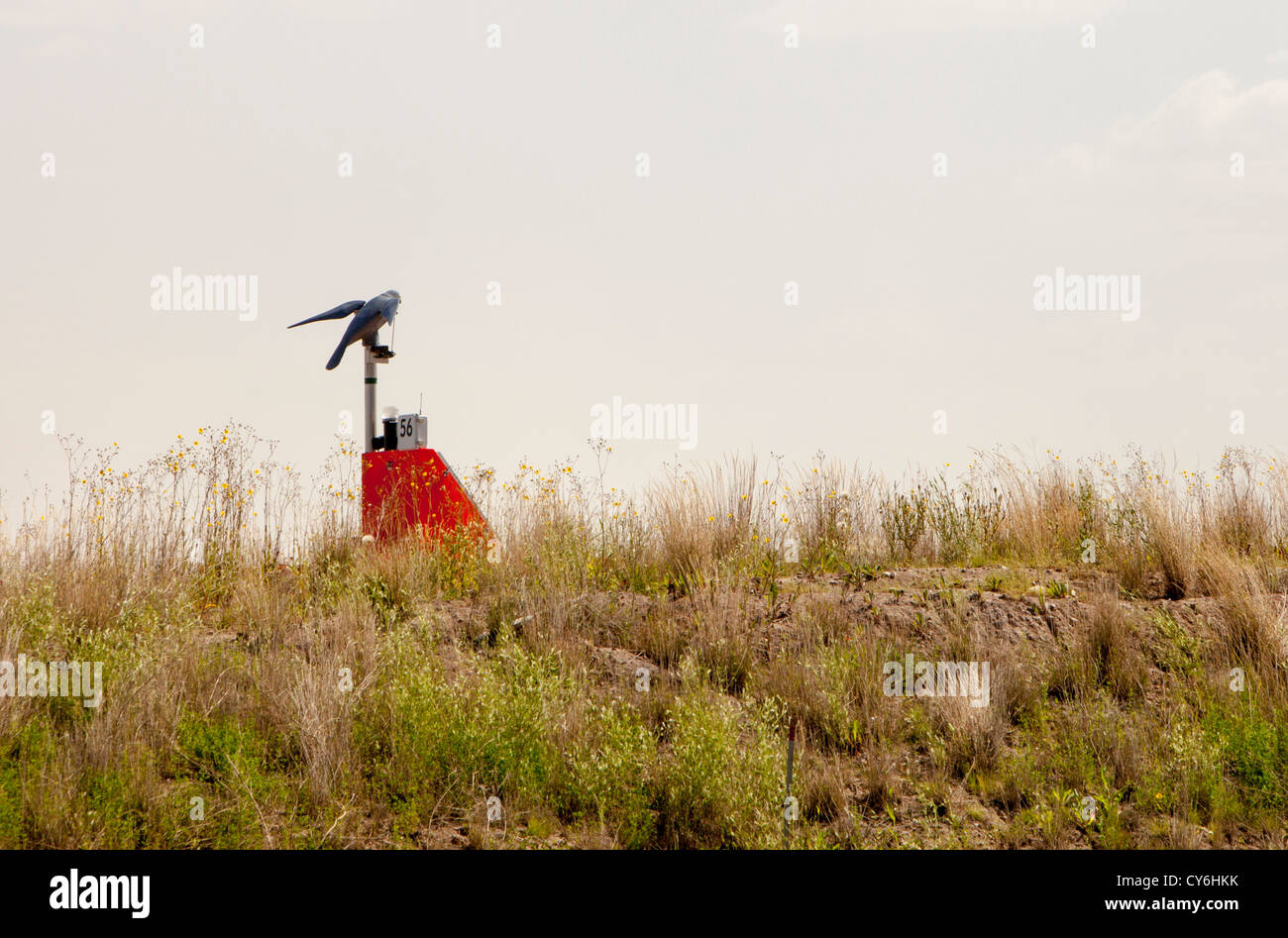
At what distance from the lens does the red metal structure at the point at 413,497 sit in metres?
8.57

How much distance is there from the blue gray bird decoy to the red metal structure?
3.07 feet

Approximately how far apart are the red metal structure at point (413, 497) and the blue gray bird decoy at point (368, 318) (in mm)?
936

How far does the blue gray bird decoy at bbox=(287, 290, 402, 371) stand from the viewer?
870 centimetres

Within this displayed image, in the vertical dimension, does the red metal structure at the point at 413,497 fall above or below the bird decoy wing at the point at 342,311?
below

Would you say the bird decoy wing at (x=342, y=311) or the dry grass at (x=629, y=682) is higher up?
the bird decoy wing at (x=342, y=311)

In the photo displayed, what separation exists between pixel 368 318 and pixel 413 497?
150 cm

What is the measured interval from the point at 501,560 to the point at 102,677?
290 cm

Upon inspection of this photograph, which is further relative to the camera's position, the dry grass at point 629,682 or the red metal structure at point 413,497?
the red metal structure at point 413,497

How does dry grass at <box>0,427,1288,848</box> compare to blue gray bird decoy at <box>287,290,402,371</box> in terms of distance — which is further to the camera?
blue gray bird decoy at <box>287,290,402,371</box>

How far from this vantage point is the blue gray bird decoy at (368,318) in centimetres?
870

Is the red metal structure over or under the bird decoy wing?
under

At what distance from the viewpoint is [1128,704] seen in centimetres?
664
